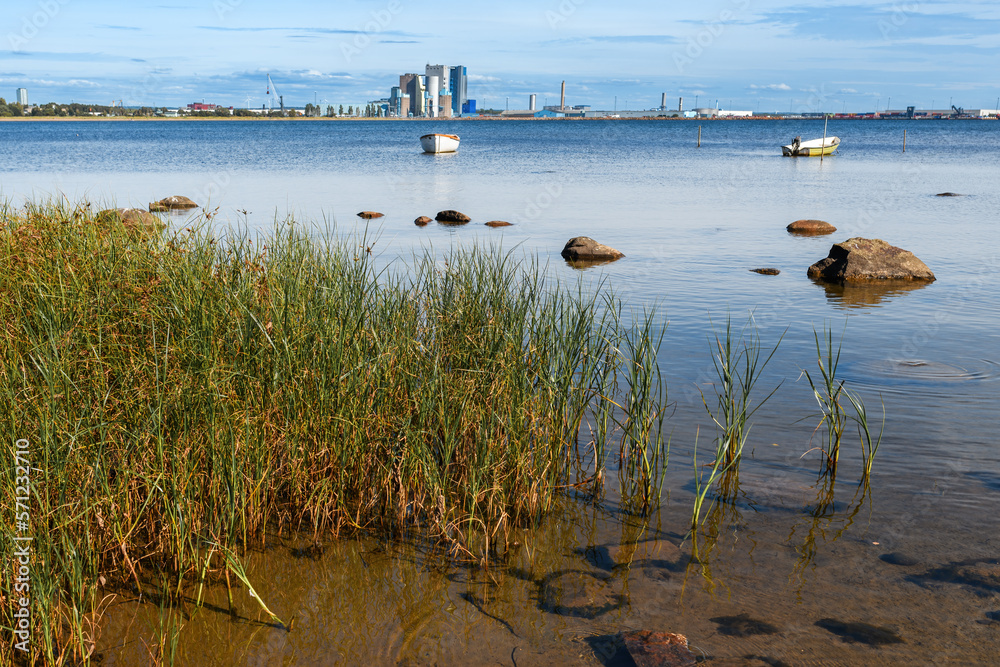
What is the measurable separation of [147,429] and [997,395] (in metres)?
8.73

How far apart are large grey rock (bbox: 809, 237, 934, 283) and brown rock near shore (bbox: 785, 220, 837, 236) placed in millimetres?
6567

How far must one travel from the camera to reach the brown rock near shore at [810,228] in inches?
893

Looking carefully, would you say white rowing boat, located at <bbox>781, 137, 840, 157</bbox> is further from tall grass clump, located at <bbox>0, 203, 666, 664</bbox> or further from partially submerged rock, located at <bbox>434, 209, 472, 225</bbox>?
tall grass clump, located at <bbox>0, 203, 666, 664</bbox>

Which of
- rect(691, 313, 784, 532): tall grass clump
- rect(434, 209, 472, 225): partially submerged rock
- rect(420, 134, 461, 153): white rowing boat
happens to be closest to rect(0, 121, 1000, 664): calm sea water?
rect(691, 313, 784, 532): tall grass clump

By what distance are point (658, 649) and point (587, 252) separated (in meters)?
13.9

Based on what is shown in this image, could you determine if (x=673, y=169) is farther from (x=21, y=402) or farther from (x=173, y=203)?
(x=21, y=402)

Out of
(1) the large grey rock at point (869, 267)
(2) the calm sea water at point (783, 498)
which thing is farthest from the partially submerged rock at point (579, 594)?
(1) the large grey rock at point (869, 267)

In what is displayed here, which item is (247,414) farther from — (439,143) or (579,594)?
(439,143)

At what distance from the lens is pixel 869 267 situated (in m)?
15.8

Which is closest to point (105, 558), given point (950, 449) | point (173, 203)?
point (950, 449)

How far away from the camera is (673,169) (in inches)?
1993

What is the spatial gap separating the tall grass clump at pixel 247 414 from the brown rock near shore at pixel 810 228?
18.1m

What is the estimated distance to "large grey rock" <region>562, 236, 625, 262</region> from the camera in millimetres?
17531

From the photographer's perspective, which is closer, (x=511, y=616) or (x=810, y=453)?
(x=511, y=616)
